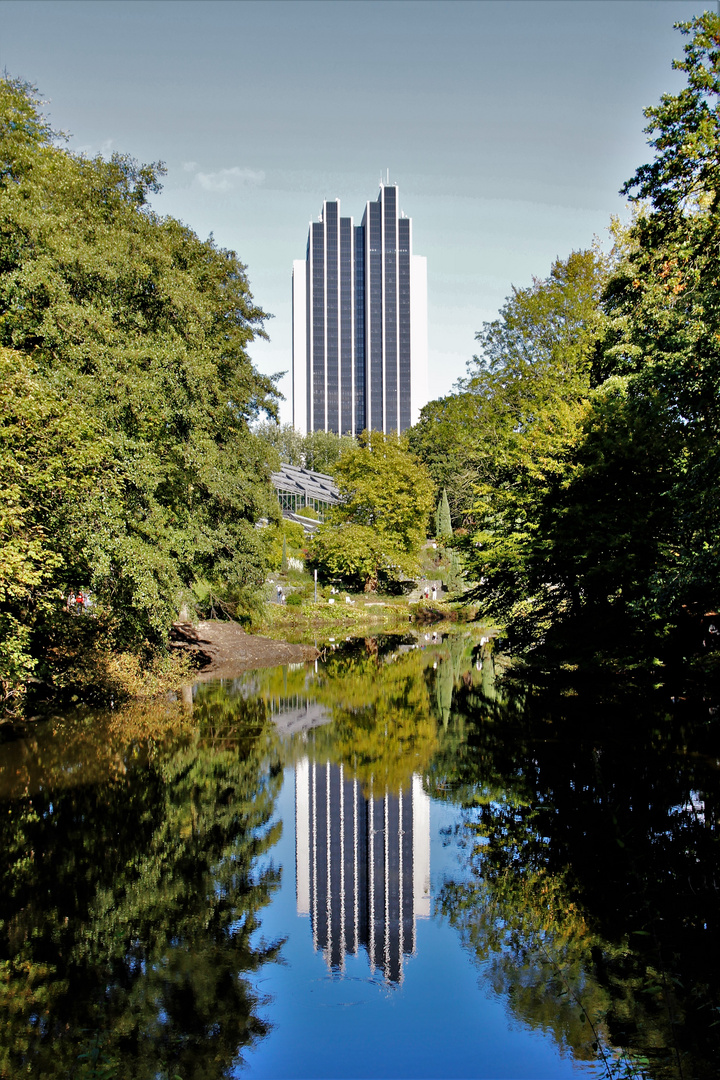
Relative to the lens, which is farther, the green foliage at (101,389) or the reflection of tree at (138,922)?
the green foliage at (101,389)

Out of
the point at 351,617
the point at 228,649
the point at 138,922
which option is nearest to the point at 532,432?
the point at 228,649

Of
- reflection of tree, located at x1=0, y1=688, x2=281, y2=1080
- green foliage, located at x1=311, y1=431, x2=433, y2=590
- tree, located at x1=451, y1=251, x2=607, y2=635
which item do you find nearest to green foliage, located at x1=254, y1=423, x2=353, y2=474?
green foliage, located at x1=311, y1=431, x2=433, y2=590

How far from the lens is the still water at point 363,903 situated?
718cm

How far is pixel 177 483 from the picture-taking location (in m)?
22.2

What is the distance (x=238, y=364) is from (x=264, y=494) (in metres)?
5.17

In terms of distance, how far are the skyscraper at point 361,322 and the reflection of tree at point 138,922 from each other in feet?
510

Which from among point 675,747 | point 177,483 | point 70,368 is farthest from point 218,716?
point 675,747

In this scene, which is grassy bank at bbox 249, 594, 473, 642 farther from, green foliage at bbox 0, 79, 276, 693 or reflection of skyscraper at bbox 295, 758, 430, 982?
reflection of skyscraper at bbox 295, 758, 430, 982

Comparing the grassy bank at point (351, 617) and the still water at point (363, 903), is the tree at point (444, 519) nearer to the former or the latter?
the grassy bank at point (351, 617)

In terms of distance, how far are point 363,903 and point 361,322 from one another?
168m

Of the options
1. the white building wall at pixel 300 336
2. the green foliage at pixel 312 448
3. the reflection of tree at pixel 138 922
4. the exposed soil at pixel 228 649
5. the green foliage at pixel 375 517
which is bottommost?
the reflection of tree at pixel 138 922

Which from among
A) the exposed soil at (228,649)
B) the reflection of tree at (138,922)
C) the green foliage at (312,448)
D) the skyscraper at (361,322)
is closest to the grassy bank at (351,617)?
the exposed soil at (228,649)

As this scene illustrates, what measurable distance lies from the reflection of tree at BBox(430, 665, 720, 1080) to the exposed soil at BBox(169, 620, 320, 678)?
48.9 ft

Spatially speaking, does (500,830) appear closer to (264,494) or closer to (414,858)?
(414,858)
